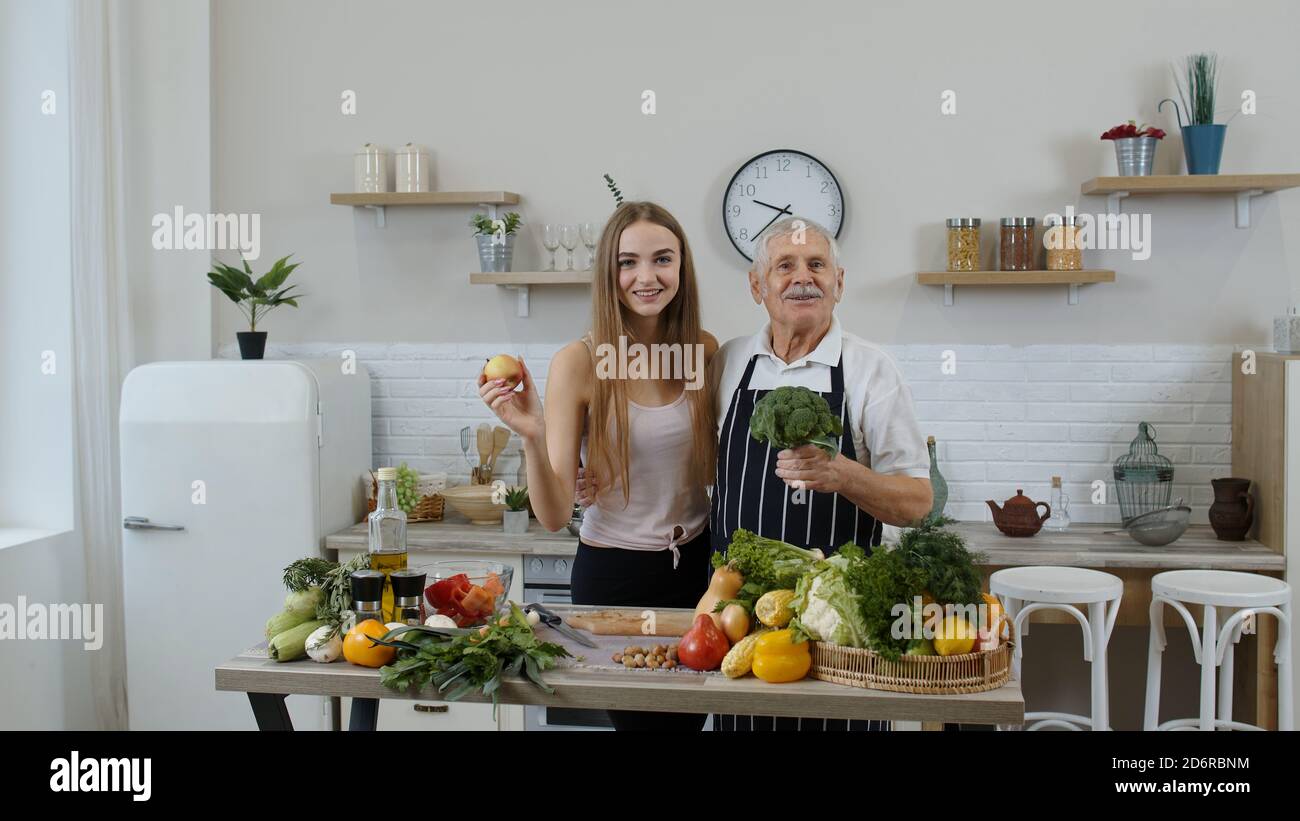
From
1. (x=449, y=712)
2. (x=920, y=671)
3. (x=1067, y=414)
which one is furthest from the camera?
(x=1067, y=414)

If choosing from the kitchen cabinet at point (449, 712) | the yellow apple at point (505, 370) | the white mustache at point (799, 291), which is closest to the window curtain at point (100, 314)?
the kitchen cabinet at point (449, 712)

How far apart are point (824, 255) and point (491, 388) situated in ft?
2.75

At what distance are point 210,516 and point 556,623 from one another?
2.30 metres

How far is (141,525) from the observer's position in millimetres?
4395

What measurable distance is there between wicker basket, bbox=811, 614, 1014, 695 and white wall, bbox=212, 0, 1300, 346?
273 cm

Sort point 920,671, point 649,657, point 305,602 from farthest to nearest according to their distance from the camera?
point 305,602 < point 649,657 < point 920,671

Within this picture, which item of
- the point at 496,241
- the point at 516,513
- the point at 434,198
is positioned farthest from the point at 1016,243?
the point at 434,198

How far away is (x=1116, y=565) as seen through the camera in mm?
4066

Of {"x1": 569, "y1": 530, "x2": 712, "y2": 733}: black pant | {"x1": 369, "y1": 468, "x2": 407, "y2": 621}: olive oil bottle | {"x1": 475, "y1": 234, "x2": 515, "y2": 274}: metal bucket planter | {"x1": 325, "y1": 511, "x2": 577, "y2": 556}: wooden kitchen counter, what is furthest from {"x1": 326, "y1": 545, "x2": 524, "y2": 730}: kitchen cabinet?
{"x1": 369, "y1": 468, "x2": 407, "y2": 621}: olive oil bottle

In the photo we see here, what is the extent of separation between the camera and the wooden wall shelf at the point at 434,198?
475cm

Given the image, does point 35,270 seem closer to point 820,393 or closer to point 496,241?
point 496,241

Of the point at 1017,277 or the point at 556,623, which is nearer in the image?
the point at 556,623

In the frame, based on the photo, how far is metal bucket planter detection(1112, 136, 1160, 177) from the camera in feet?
14.4

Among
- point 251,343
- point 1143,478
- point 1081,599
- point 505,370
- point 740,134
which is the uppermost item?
point 740,134
